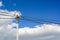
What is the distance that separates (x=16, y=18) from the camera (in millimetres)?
118375

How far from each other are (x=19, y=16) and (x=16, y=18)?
208 cm

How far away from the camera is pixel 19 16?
385 feet
